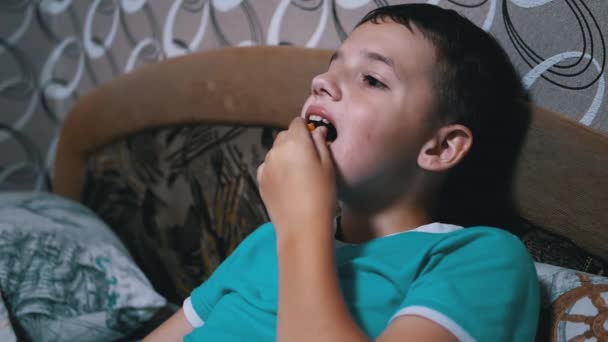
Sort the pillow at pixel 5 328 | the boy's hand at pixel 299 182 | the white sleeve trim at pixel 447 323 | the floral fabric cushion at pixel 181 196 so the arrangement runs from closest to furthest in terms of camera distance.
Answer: the white sleeve trim at pixel 447 323
the boy's hand at pixel 299 182
the pillow at pixel 5 328
the floral fabric cushion at pixel 181 196

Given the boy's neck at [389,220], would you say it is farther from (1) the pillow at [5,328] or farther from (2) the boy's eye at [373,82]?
(1) the pillow at [5,328]

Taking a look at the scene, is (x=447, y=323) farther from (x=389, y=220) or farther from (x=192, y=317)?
(x=192, y=317)

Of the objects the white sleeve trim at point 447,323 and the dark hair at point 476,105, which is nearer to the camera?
the white sleeve trim at point 447,323

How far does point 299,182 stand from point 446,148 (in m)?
0.25

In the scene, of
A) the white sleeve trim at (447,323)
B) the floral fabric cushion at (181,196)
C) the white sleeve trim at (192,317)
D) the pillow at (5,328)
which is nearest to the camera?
the white sleeve trim at (447,323)

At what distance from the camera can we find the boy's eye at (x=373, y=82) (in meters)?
0.86

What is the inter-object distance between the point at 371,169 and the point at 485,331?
0.29 m

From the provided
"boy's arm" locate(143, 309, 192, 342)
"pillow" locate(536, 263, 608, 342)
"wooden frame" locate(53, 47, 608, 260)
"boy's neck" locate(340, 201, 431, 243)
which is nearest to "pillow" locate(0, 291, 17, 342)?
"boy's arm" locate(143, 309, 192, 342)

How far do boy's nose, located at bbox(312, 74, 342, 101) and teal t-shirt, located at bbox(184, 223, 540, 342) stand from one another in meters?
0.22

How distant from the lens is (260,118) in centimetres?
130

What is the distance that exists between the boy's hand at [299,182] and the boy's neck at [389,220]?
5.5 inches

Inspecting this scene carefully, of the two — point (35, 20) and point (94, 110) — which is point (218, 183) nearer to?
point (94, 110)

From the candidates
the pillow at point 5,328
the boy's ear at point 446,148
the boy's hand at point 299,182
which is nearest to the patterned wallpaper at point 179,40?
the boy's ear at point 446,148

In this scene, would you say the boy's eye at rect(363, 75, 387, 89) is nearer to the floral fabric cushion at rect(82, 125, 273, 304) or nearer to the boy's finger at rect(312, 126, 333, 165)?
the boy's finger at rect(312, 126, 333, 165)
